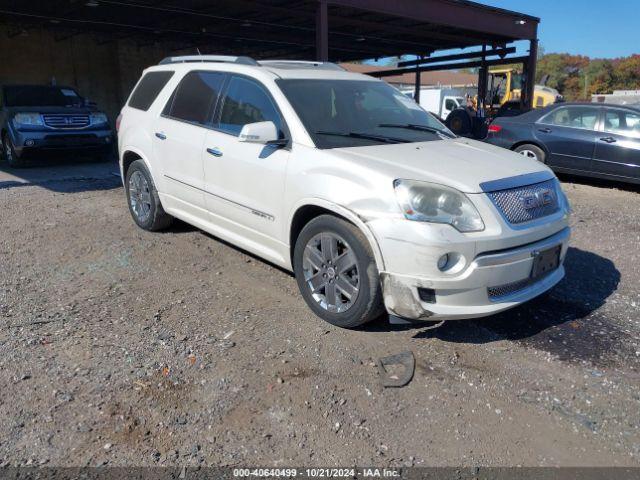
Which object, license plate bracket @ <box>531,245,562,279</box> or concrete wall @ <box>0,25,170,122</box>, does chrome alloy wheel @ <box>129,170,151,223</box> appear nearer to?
license plate bracket @ <box>531,245,562,279</box>

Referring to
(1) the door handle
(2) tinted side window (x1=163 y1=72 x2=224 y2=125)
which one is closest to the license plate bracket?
(1) the door handle

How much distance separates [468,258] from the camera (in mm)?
3328

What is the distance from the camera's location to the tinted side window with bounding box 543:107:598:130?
9594mm

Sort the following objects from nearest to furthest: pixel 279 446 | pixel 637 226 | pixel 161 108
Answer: pixel 279 446 < pixel 161 108 < pixel 637 226

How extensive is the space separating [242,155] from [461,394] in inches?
97.5

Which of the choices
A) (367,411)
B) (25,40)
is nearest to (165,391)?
(367,411)

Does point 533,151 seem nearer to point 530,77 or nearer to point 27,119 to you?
point 530,77

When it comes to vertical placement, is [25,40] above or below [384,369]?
above

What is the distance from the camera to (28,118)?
10.4 m

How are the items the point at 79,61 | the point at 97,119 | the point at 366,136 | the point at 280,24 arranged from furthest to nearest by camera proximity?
the point at 79,61 < the point at 280,24 < the point at 97,119 < the point at 366,136

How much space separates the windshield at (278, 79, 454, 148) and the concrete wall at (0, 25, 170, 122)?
675 inches

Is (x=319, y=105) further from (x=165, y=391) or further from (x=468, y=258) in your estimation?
(x=165, y=391)

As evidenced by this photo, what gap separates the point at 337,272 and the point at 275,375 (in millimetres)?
865

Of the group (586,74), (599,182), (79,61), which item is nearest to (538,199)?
(599,182)
